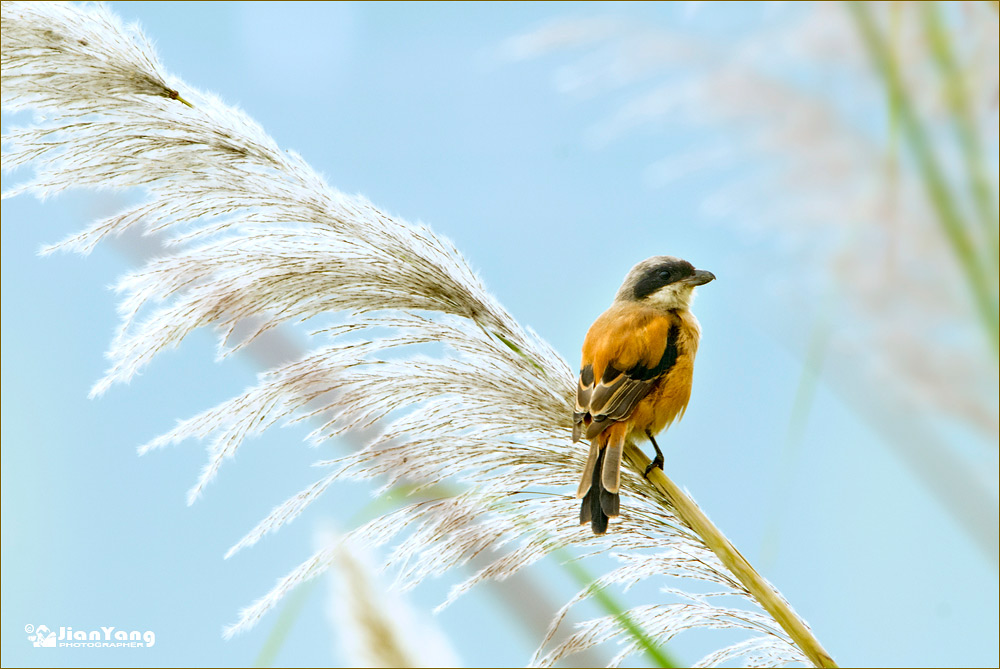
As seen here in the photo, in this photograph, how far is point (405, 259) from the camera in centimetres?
150

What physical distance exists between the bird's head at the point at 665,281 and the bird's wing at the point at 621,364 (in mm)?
317

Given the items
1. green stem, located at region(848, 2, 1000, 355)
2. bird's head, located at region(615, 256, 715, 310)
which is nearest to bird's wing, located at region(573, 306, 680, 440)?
bird's head, located at region(615, 256, 715, 310)

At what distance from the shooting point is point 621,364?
82.0 inches

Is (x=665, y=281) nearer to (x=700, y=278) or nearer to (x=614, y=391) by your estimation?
(x=700, y=278)

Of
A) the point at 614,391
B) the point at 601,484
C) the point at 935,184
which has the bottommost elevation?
the point at 601,484

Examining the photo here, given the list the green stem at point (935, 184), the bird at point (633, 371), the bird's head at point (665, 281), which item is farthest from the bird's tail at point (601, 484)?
the bird's head at point (665, 281)

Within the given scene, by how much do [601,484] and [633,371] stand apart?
617 millimetres

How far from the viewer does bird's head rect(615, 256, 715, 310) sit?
269cm

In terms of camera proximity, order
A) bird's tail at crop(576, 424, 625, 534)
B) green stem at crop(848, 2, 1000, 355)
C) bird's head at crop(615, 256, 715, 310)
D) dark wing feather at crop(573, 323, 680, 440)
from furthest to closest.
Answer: bird's head at crop(615, 256, 715, 310) < dark wing feather at crop(573, 323, 680, 440) < bird's tail at crop(576, 424, 625, 534) < green stem at crop(848, 2, 1000, 355)

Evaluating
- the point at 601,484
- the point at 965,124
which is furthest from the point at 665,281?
the point at 965,124

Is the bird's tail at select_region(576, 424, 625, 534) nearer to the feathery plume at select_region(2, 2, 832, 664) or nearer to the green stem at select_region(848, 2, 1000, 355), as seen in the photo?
the feathery plume at select_region(2, 2, 832, 664)

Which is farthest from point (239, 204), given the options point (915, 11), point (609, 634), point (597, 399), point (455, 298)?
point (915, 11)

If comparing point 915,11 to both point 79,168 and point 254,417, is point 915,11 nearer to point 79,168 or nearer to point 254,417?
point 254,417

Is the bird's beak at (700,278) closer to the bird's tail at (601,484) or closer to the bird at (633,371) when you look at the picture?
the bird at (633,371)
